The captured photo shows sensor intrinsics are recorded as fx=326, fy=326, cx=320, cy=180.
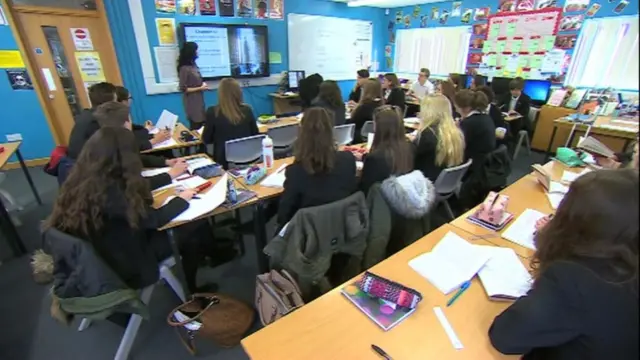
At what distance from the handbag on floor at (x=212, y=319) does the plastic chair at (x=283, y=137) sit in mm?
1647

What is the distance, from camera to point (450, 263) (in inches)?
51.3

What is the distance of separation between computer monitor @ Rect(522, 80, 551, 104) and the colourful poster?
4.85 m

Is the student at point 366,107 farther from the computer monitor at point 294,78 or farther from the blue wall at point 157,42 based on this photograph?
the blue wall at point 157,42

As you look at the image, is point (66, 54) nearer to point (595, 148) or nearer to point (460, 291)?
point (460, 291)

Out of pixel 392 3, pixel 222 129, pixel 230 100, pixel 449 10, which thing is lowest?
pixel 222 129

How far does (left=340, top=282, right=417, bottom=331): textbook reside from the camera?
1.04 metres

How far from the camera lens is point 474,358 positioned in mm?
930

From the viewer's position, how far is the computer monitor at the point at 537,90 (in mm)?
4720

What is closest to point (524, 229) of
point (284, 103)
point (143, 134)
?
point (143, 134)

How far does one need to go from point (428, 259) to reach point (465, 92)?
1.93 metres

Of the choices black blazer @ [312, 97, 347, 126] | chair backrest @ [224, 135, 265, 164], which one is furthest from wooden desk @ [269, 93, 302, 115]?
chair backrest @ [224, 135, 265, 164]

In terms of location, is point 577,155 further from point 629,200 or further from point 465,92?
point 629,200

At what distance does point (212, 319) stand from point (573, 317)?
62.1 inches

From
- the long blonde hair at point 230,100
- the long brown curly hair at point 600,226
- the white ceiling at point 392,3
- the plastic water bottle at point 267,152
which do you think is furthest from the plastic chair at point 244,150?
the white ceiling at point 392,3
